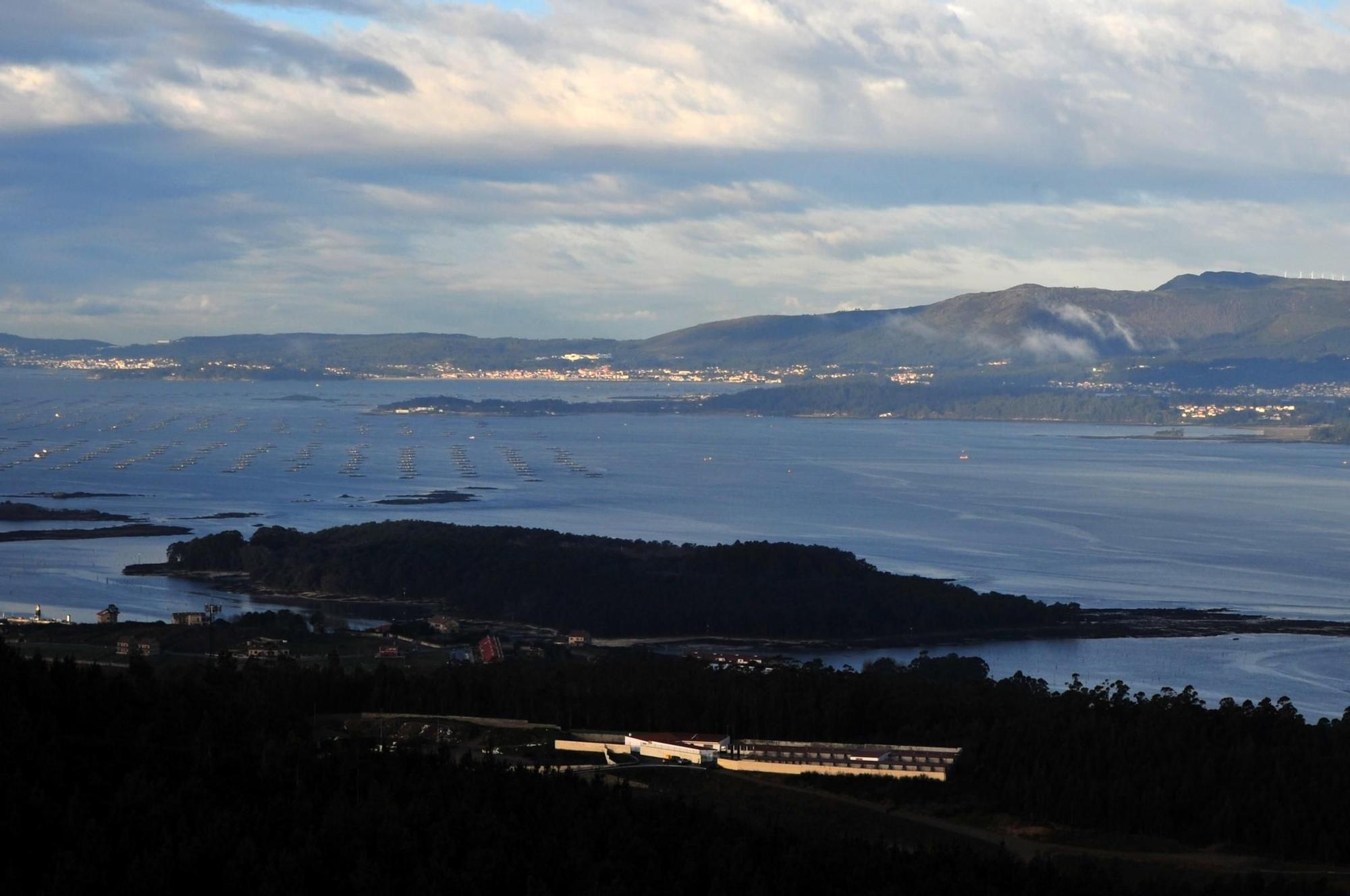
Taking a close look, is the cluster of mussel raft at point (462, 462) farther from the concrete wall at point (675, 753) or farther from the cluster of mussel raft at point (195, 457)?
the concrete wall at point (675, 753)

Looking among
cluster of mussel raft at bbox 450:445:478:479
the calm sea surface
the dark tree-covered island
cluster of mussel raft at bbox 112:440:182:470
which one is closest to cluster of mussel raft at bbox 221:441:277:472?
the calm sea surface

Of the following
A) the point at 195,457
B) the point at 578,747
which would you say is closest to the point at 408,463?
the point at 195,457

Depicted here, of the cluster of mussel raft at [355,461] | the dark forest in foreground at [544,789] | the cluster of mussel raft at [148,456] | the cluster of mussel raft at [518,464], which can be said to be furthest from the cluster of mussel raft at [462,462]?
the dark forest in foreground at [544,789]

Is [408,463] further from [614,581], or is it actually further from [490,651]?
[490,651]

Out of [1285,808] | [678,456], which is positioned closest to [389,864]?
[1285,808]

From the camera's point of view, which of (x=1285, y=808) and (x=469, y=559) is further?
(x=469, y=559)

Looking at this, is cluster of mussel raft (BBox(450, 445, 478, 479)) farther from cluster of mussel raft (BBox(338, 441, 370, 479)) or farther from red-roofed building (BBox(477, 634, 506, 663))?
red-roofed building (BBox(477, 634, 506, 663))

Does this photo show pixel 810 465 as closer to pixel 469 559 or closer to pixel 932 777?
pixel 469 559
